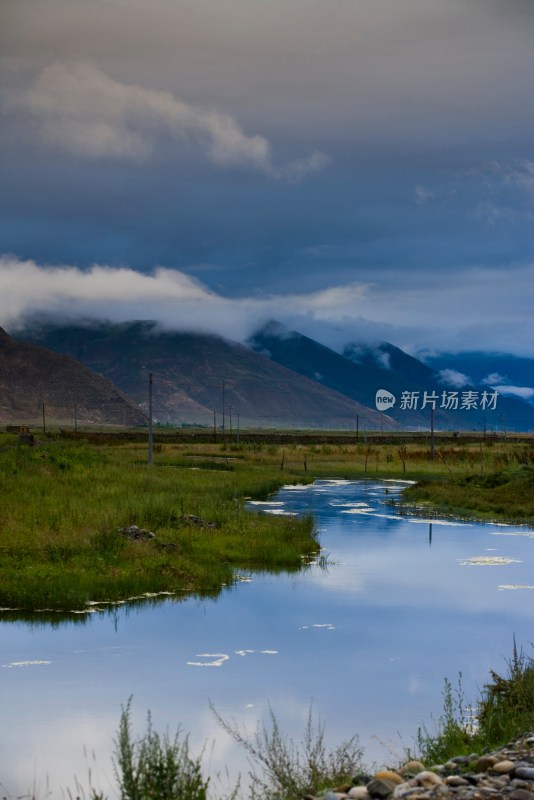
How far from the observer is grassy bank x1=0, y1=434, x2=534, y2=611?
85.8 feet

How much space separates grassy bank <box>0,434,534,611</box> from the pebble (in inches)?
572

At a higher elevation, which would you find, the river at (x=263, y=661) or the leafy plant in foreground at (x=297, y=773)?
the leafy plant in foreground at (x=297, y=773)

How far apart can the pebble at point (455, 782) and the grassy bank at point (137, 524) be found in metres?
14.5

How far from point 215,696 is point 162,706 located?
3.43ft

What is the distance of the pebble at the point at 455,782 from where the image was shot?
9781 millimetres

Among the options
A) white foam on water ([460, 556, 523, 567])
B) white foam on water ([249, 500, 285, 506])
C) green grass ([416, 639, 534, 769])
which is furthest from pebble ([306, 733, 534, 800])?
white foam on water ([249, 500, 285, 506])

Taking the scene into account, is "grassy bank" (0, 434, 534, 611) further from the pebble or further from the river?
the pebble

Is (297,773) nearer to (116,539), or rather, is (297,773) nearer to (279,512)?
(116,539)

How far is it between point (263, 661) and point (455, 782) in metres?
10.1

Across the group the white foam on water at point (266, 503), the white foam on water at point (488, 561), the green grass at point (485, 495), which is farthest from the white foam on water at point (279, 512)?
the white foam on water at point (488, 561)

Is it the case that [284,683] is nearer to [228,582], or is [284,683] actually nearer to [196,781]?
[196,781]

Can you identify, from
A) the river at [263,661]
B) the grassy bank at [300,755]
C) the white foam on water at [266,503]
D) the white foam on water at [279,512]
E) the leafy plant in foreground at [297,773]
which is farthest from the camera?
the white foam on water at [266,503]

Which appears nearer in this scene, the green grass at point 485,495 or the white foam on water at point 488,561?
the white foam on water at point 488,561

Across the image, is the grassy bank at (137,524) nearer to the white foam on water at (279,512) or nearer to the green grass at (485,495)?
the green grass at (485,495)
